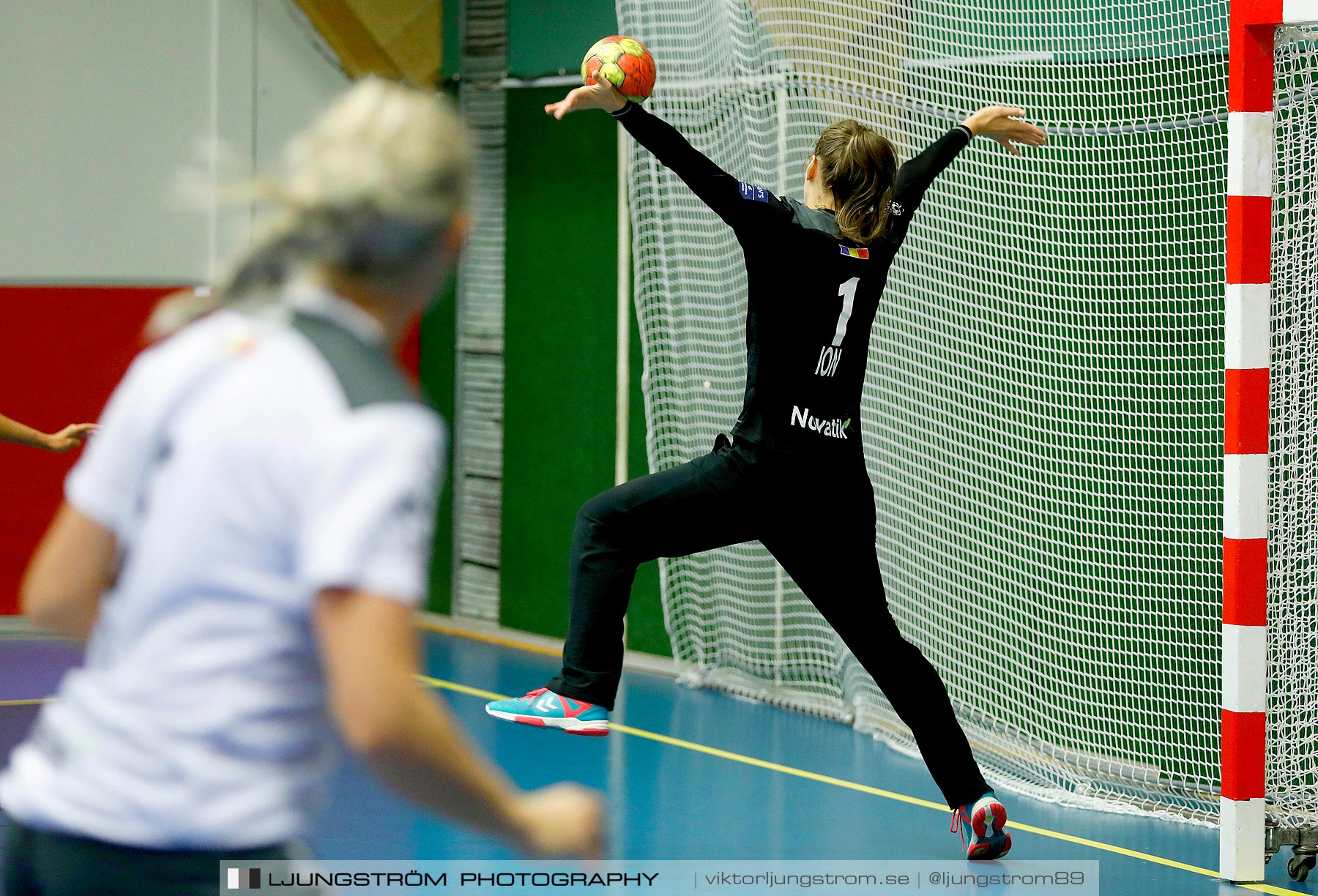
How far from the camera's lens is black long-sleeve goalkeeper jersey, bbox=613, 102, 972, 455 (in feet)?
14.6

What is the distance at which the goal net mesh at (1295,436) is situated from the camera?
4820mm

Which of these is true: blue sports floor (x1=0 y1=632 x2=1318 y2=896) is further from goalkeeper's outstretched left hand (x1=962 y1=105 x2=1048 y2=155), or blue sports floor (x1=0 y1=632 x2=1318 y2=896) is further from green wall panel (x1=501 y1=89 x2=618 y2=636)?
goalkeeper's outstretched left hand (x1=962 y1=105 x2=1048 y2=155)

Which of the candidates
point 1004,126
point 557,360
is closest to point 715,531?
point 1004,126

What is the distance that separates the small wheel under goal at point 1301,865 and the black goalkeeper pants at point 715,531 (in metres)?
1.53

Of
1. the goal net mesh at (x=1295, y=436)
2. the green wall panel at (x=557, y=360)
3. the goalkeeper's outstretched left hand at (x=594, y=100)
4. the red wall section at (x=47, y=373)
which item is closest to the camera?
the goalkeeper's outstretched left hand at (x=594, y=100)

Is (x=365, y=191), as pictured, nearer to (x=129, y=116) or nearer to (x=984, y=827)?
(x=984, y=827)

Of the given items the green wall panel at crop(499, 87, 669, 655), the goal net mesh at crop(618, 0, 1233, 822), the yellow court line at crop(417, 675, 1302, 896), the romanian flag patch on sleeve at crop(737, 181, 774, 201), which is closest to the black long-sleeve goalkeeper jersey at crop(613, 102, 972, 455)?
the romanian flag patch on sleeve at crop(737, 181, 774, 201)

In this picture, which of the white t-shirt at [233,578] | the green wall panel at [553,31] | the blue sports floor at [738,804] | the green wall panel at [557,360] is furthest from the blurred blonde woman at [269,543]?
the green wall panel at [553,31]

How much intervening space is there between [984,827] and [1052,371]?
202cm

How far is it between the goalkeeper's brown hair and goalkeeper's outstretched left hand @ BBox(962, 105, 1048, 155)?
0.45 metres

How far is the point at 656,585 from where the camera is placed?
8.17 m

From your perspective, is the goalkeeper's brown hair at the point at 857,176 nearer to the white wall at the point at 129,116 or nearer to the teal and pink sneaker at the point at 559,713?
the teal and pink sneaker at the point at 559,713

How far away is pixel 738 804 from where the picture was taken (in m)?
5.55

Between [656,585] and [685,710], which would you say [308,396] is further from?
[656,585]
